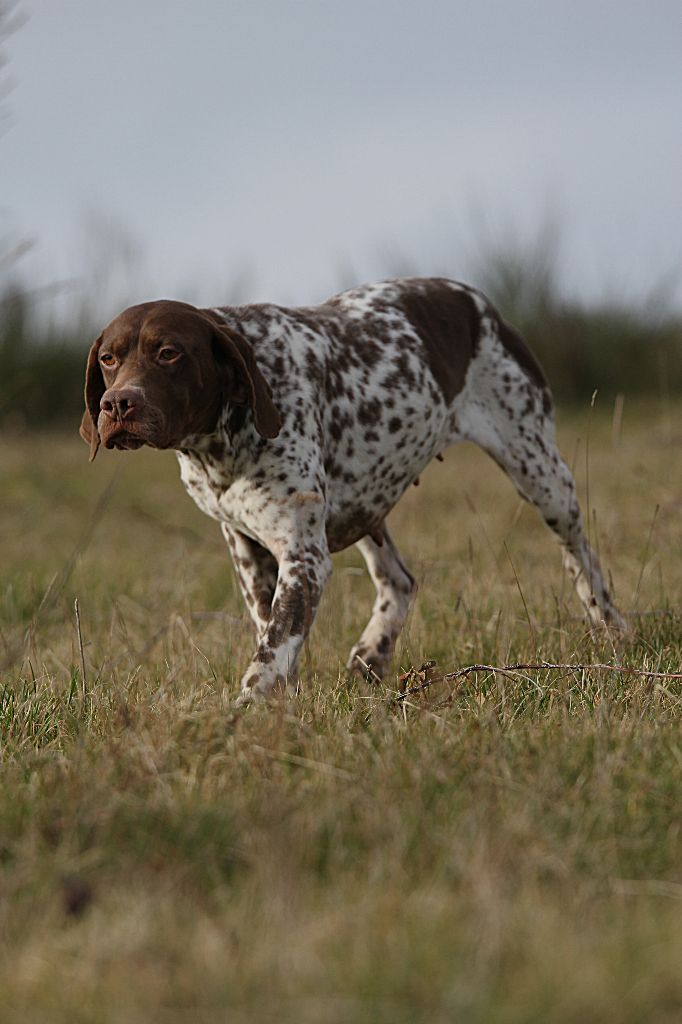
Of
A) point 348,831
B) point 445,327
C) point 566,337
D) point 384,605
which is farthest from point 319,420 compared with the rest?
point 566,337

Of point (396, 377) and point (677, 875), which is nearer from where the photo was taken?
point (677, 875)

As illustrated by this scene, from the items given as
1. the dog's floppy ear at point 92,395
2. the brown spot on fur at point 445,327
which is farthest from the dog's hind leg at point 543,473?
the dog's floppy ear at point 92,395

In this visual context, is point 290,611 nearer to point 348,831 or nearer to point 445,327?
point 348,831

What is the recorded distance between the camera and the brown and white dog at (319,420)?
3.96 metres

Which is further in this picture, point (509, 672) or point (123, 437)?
point (509, 672)

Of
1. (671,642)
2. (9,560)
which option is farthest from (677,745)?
(9,560)

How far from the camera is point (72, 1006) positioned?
2.15 m

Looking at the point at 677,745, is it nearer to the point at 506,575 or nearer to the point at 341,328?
the point at 341,328

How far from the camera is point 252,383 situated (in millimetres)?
4027

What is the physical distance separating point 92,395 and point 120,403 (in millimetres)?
565

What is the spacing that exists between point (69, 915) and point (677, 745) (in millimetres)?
1617

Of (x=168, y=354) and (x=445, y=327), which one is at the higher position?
(x=168, y=354)

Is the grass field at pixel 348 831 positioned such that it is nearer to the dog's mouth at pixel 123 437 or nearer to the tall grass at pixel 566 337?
the dog's mouth at pixel 123 437

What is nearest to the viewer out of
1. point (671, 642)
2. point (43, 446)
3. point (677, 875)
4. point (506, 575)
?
point (677, 875)
